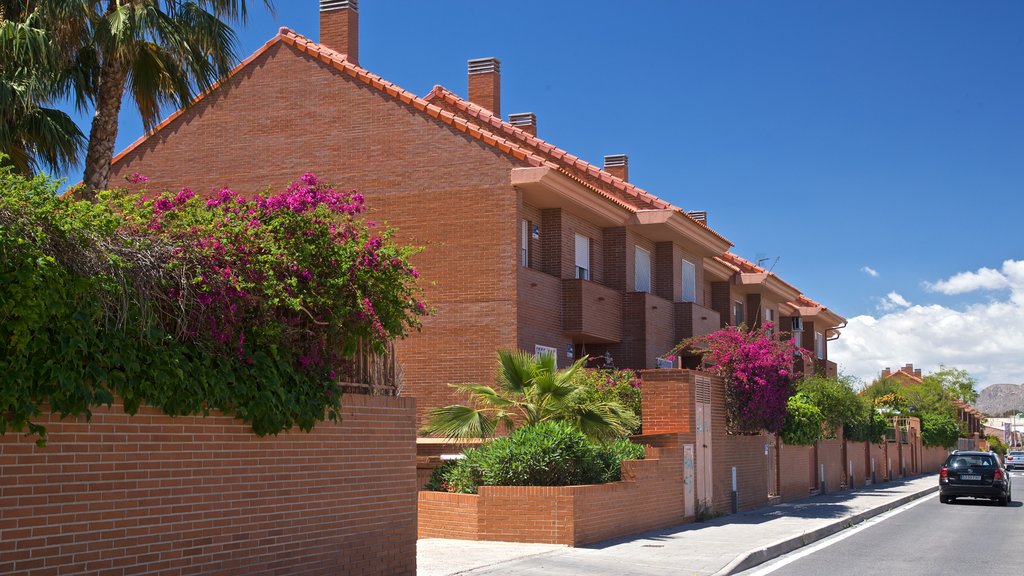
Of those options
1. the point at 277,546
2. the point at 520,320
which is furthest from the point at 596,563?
the point at 520,320

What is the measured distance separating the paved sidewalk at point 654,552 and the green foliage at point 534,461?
3.71 feet

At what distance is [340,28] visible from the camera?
2878cm

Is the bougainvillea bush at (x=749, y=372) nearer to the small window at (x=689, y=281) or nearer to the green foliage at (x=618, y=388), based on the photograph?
the green foliage at (x=618, y=388)

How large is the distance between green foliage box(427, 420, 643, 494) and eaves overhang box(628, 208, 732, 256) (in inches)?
471

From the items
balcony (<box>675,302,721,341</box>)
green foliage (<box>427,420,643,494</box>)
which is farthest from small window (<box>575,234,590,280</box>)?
green foliage (<box>427,420,643,494</box>)

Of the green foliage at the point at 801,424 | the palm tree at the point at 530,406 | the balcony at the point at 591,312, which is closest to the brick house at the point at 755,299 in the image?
the green foliage at the point at 801,424

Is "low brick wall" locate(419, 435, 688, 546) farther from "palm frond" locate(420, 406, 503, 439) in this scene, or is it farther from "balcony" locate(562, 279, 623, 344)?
"balcony" locate(562, 279, 623, 344)

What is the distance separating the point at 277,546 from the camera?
34.2 ft

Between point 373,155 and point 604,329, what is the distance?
7334 millimetres

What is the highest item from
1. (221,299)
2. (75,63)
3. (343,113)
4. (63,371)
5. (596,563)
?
(343,113)

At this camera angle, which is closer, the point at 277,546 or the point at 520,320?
the point at 277,546

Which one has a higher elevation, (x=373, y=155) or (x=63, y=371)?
(x=373, y=155)

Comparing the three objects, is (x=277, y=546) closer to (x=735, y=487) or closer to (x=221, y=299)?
(x=221, y=299)

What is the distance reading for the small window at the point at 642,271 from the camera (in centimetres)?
3105
